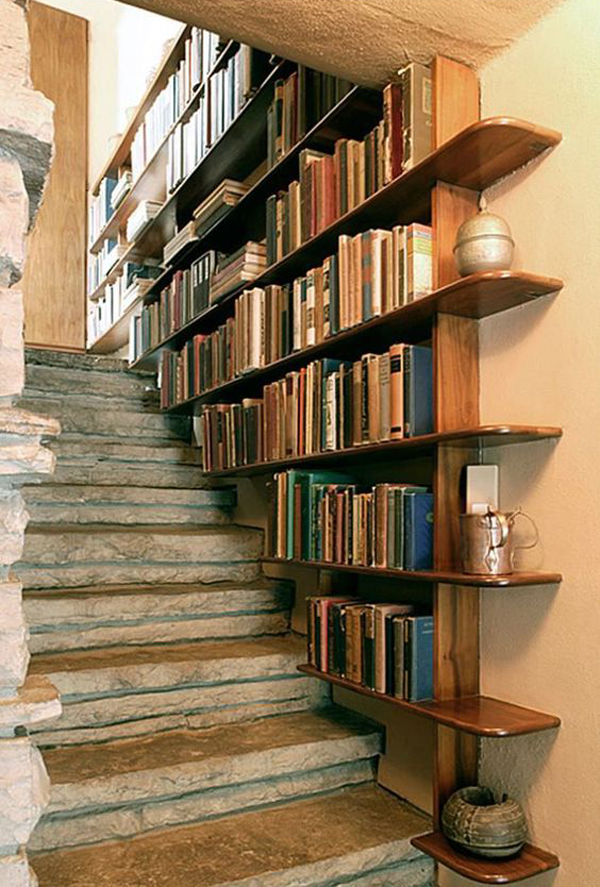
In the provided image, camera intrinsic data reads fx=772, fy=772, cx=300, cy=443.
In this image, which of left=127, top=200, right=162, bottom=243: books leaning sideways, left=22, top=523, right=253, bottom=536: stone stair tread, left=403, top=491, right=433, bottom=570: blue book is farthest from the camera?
left=127, top=200, right=162, bottom=243: books leaning sideways

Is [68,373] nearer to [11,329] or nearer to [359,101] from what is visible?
[359,101]

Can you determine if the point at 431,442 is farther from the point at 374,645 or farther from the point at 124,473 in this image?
the point at 124,473

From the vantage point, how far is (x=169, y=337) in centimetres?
362

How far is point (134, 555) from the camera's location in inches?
117

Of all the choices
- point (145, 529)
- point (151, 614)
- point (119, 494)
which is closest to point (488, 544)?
point (151, 614)

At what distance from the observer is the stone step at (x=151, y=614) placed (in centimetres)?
255

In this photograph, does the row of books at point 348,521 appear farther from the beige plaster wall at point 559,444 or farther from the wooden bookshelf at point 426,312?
the wooden bookshelf at point 426,312

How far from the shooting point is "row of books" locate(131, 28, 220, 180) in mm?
3402

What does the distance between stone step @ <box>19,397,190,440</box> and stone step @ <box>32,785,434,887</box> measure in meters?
2.12

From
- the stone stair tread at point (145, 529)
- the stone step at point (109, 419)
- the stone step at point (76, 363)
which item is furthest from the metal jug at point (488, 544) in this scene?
the stone step at point (76, 363)

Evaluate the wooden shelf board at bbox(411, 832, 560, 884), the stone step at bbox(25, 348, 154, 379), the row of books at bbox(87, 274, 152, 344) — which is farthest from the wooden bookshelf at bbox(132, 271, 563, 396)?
the stone step at bbox(25, 348, 154, 379)

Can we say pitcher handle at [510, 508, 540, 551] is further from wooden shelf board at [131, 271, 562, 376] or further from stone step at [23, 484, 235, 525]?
stone step at [23, 484, 235, 525]

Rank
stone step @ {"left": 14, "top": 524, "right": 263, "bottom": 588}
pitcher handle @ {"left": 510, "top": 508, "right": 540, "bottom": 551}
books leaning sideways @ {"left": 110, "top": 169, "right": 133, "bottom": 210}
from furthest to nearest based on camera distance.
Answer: books leaning sideways @ {"left": 110, "top": 169, "right": 133, "bottom": 210}
stone step @ {"left": 14, "top": 524, "right": 263, "bottom": 588}
pitcher handle @ {"left": 510, "top": 508, "right": 540, "bottom": 551}

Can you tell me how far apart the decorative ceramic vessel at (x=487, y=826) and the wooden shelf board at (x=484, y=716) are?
19 centimetres
